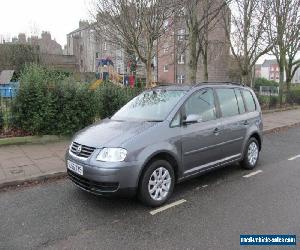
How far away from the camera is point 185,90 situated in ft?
16.8

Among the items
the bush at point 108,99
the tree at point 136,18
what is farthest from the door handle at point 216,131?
the tree at point 136,18

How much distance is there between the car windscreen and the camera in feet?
15.7

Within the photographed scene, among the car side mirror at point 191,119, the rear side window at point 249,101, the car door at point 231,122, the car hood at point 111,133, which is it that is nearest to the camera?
the car hood at point 111,133

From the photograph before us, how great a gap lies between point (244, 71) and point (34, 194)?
1376cm

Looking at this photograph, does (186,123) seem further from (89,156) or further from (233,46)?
(233,46)

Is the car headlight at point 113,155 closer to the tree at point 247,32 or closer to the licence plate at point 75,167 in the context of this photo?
the licence plate at point 75,167

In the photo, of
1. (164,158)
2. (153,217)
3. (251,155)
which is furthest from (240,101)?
(153,217)

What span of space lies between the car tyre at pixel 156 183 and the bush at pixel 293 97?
678 inches

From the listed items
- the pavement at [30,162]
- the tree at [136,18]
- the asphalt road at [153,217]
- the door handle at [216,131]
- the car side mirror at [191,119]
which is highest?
the tree at [136,18]

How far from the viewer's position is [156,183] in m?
4.33

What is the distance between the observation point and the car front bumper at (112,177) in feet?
12.9

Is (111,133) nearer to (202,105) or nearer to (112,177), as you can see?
(112,177)

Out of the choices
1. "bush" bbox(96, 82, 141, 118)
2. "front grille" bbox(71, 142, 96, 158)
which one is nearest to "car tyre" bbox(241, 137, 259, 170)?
"front grille" bbox(71, 142, 96, 158)

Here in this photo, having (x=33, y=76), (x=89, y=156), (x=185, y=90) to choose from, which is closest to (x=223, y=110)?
(x=185, y=90)
